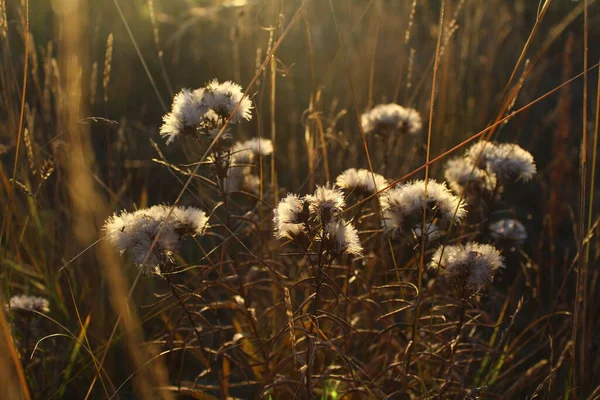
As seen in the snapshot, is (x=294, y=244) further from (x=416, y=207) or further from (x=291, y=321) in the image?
(x=291, y=321)

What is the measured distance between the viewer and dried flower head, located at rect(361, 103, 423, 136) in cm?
204

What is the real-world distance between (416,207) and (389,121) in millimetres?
776

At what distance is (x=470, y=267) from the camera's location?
131 centimetres

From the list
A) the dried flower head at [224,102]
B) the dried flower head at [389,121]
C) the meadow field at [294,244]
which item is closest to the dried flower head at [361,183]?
the meadow field at [294,244]

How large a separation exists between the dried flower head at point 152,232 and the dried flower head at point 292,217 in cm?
21

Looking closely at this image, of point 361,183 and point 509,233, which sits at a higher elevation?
point 361,183

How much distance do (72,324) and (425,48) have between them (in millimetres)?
3600

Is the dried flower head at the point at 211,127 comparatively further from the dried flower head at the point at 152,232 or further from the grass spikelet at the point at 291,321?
the grass spikelet at the point at 291,321

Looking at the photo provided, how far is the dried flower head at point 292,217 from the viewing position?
1167 mm

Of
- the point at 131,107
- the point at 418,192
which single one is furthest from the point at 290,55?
the point at 418,192

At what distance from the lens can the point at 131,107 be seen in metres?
4.01

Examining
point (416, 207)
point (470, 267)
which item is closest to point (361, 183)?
point (416, 207)

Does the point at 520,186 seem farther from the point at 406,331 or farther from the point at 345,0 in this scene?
the point at 345,0

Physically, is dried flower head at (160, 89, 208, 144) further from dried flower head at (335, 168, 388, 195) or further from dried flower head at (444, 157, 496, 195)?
dried flower head at (444, 157, 496, 195)
